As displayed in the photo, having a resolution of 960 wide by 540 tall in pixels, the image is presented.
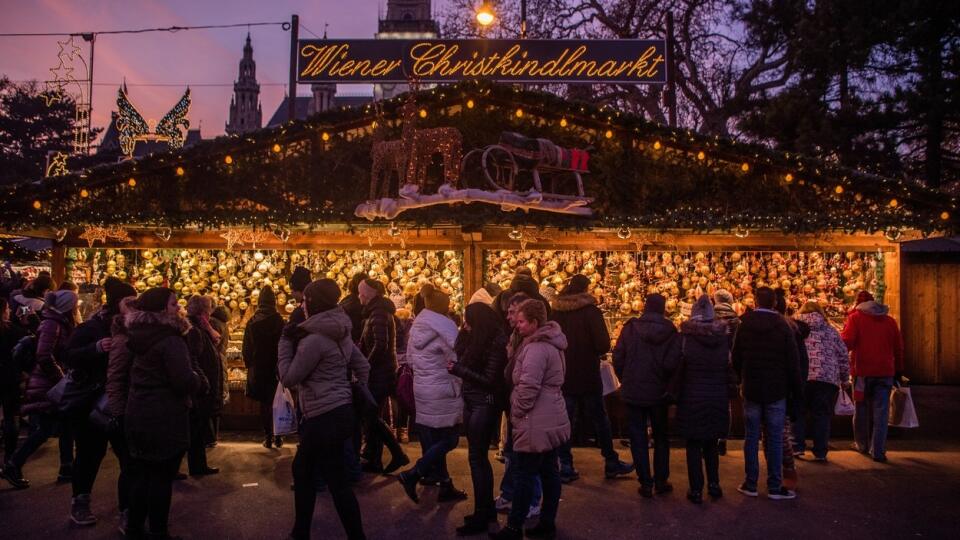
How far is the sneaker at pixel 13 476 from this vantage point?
268 inches

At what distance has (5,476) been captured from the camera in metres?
6.84

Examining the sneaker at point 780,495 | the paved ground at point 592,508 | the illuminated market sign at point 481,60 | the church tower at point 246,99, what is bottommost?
the paved ground at point 592,508

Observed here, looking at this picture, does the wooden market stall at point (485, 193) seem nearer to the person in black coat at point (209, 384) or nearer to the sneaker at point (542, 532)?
the person in black coat at point (209, 384)

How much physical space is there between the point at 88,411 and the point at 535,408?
3.54 m

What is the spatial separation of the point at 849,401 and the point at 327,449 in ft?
21.5

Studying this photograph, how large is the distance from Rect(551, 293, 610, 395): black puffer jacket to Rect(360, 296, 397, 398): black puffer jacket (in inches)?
67.4

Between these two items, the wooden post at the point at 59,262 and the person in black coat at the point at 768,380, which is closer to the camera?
the person in black coat at the point at 768,380

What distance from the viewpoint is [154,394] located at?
5039mm

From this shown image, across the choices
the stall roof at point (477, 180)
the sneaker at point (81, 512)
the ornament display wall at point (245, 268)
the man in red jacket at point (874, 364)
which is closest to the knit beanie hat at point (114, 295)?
the sneaker at point (81, 512)

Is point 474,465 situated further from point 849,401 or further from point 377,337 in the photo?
point 849,401

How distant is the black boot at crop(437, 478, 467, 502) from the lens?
653cm

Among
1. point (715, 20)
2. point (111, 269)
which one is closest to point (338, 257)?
point (111, 269)

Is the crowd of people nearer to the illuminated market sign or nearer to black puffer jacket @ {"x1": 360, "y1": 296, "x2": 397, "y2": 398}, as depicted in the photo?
Result: black puffer jacket @ {"x1": 360, "y1": 296, "x2": 397, "y2": 398}

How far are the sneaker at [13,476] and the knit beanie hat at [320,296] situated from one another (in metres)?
4.00
